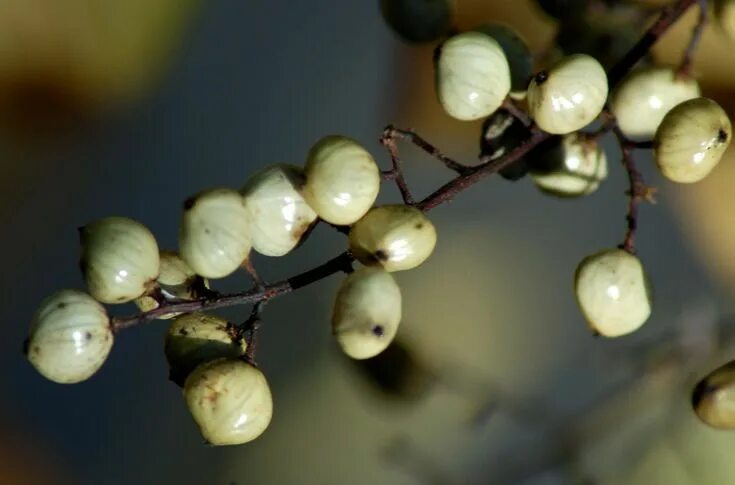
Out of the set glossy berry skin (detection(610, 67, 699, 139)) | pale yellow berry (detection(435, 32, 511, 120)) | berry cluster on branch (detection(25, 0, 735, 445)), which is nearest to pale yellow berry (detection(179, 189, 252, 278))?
berry cluster on branch (detection(25, 0, 735, 445))

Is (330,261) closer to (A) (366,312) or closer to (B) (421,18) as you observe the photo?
(A) (366,312)

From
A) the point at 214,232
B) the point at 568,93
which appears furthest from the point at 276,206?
the point at 568,93

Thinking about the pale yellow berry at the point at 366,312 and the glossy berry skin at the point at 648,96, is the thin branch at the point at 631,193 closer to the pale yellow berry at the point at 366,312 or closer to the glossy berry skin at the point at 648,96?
the glossy berry skin at the point at 648,96

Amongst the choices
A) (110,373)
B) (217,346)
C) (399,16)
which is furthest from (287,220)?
(110,373)

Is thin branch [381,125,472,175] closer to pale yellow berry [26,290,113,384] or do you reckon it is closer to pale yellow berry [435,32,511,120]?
pale yellow berry [435,32,511,120]

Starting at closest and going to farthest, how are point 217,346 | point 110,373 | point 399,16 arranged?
point 217,346
point 399,16
point 110,373

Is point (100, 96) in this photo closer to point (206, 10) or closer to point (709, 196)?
point (206, 10)
